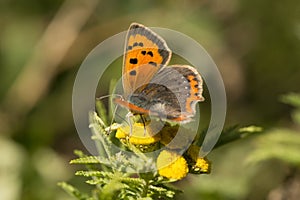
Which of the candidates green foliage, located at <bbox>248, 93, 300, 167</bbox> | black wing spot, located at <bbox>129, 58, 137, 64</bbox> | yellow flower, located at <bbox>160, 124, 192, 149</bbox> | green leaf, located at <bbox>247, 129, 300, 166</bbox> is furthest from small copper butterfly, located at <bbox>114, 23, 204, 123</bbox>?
green leaf, located at <bbox>247, 129, 300, 166</bbox>

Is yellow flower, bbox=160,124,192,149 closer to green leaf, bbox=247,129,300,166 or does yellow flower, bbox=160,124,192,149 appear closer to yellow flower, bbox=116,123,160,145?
yellow flower, bbox=116,123,160,145

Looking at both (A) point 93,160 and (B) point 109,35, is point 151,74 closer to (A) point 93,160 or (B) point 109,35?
(A) point 93,160

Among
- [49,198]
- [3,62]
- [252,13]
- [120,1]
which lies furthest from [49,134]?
[252,13]

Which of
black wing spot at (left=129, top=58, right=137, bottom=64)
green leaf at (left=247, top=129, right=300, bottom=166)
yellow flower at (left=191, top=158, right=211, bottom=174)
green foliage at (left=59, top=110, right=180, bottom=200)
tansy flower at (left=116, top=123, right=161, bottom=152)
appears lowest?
green foliage at (left=59, top=110, right=180, bottom=200)

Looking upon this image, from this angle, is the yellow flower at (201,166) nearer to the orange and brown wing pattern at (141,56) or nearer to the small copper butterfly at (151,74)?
the small copper butterfly at (151,74)

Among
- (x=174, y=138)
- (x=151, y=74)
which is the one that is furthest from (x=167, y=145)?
(x=151, y=74)

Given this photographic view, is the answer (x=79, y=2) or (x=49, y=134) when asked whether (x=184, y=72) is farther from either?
(x=79, y=2)

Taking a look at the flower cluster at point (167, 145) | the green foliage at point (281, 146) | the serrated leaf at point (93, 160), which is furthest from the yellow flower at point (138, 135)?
the green foliage at point (281, 146)
